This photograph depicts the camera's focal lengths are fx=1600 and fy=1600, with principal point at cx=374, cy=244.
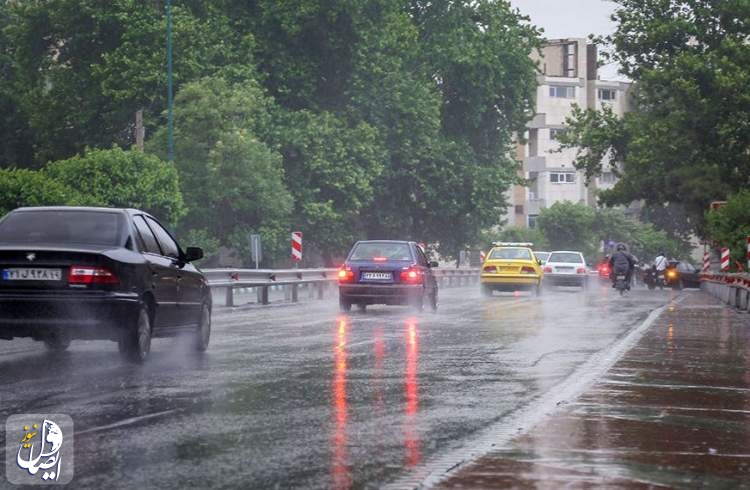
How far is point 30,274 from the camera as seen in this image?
50.2 feet

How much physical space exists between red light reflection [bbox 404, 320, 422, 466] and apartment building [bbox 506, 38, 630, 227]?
120 meters

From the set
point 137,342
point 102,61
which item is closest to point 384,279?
point 137,342

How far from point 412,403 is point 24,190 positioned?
25.9m

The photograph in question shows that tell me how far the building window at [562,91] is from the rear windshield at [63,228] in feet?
413

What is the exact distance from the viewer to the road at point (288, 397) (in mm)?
8398

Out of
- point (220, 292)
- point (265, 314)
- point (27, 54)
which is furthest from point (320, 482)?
point (27, 54)

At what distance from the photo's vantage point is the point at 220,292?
42.4 metres

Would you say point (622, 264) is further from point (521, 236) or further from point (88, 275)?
point (521, 236)

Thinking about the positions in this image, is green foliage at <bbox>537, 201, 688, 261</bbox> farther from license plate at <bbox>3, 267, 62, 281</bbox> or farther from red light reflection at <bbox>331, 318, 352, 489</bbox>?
license plate at <bbox>3, 267, 62, 281</bbox>

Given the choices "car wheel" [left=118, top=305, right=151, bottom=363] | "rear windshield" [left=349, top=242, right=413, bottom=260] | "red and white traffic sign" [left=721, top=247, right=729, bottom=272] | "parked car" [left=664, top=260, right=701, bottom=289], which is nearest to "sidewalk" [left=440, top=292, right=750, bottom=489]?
"car wheel" [left=118, top=305, right=151, bottom=363]

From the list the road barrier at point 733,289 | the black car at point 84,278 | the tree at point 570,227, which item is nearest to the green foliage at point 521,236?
the tree at point 570,227

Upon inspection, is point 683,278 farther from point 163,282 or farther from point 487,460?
point 487,460

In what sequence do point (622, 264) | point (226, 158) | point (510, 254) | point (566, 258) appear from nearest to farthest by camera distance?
1. point (510, 254)
2. point (622, 264)
3. point (226, 158)
4. point (566, 258)

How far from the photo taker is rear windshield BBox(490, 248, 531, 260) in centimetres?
4806
